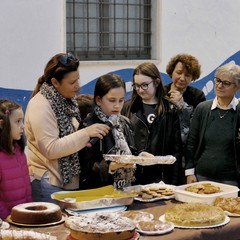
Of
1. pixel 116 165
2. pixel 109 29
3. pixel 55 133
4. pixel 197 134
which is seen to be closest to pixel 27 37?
pixel 109 29

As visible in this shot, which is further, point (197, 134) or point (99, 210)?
point (197, 134)

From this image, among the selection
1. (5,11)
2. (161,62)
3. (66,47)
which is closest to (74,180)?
(5,11)

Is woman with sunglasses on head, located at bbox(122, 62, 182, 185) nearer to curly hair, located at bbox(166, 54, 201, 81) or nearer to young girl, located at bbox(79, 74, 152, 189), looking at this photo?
young girl, located at bbox(79, 74, 152, 189)

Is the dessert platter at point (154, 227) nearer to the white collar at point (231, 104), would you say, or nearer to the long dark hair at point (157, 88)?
the long dark hair at point (157, 88)

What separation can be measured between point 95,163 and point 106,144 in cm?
15

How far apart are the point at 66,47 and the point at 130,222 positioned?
3806mm

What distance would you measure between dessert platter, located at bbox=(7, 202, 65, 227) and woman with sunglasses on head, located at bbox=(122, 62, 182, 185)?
4.00 ft

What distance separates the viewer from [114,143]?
4043mm

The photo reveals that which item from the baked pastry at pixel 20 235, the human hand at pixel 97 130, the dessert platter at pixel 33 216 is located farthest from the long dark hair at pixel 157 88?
the baked pastry at pixel 20 235

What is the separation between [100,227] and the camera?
3.18 meters

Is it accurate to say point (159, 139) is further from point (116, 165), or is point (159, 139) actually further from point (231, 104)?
point (116, 165)

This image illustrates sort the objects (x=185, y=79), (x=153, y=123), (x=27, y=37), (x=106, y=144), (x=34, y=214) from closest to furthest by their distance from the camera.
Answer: (x=34, y=214), (x=106, y=144), (x=153, y=123), (x=185, y=79), (x=27, y=37)

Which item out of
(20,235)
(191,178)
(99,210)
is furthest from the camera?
(191,178)

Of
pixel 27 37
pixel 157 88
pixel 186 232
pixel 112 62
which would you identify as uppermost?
pixel 27 37
